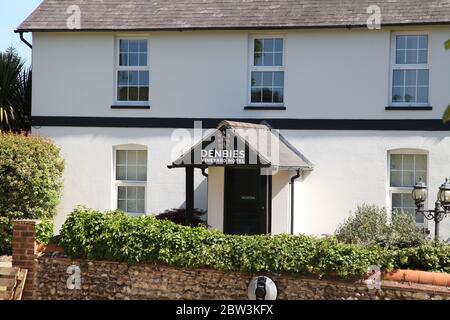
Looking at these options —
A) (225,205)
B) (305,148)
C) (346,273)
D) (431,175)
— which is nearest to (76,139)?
(225,205)

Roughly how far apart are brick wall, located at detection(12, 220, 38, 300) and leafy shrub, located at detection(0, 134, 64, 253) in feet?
13.2

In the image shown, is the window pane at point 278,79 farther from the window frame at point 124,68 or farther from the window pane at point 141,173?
the window pane at point 141,173

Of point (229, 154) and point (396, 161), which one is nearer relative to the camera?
point (229, 154)

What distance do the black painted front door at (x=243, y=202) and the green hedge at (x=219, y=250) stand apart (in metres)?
4.60

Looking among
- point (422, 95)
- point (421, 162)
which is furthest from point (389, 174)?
point (422, 95)

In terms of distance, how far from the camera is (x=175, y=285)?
43.5ft

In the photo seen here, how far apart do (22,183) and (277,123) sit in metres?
6.07

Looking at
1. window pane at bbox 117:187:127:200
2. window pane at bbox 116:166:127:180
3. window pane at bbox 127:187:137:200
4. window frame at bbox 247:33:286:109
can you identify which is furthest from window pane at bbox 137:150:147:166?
window frame at bbox 247:33:286:109

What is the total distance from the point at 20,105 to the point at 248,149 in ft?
24.3

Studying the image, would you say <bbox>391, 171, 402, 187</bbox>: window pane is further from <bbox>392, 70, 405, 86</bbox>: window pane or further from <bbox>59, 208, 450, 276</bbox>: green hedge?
<bbox>59, 208, 450, 276</bbox>: green hedge

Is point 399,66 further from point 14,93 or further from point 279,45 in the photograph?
point 14,93

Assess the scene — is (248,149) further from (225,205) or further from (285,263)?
(285,263)

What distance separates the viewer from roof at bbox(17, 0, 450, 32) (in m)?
18.9

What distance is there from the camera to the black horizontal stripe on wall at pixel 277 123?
62.0ft
